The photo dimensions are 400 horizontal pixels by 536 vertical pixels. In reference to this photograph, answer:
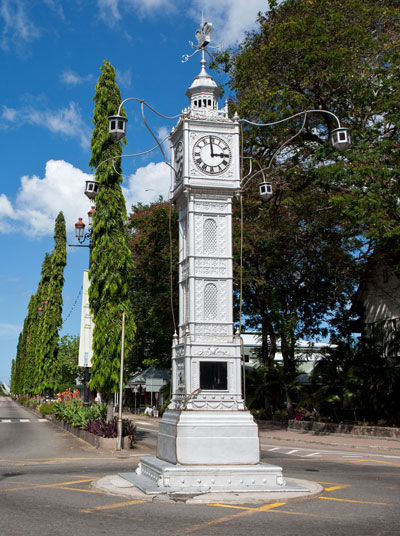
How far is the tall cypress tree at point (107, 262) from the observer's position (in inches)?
840

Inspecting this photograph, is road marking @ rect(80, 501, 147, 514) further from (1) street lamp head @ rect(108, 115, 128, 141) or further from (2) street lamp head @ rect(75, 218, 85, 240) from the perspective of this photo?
(2) street lamp head @ rect(75, 218, 85, 240)

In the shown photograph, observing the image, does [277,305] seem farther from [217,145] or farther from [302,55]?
[217,145]

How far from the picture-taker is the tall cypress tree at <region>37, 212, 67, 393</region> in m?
44.0

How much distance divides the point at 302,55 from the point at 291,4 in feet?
10.4

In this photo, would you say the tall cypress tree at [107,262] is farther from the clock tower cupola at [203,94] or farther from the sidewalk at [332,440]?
the clock tower cupola at [203,94]

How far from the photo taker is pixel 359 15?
2533cm

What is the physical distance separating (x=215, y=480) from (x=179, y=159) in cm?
690

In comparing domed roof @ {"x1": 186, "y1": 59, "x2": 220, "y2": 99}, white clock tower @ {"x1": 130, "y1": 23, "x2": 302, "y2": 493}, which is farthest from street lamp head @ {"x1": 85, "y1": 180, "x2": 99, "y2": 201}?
domed roof @ {"x1": 186, "y1": 59, "x2": 220, "y2": 99}

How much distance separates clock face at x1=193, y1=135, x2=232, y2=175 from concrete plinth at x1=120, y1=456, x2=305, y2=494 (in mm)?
6118

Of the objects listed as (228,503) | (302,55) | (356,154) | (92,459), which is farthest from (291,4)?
(228,503)

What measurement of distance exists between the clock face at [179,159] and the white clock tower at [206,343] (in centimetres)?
2

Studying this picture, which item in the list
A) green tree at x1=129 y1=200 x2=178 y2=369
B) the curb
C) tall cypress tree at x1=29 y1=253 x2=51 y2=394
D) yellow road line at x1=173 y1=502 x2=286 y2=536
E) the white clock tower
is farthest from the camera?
tall cypress tree at x1=29 y1=253 x2=51 y2=394

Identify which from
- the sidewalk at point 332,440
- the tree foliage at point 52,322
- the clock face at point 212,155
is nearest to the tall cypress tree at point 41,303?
the tree foliage at point 52,322

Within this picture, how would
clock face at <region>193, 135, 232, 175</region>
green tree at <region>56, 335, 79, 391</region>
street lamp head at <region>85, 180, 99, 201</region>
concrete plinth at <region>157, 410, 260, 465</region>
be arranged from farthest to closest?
1. green tree at <region>56, 335, 79, 391</region>
2. street lamp head at <region>85, 180, 99, 201</region>
3. clock face at <region>193, 135, 232, 175</region>
4. concrete plinth at <region>157, 410, 260, 465</region>
